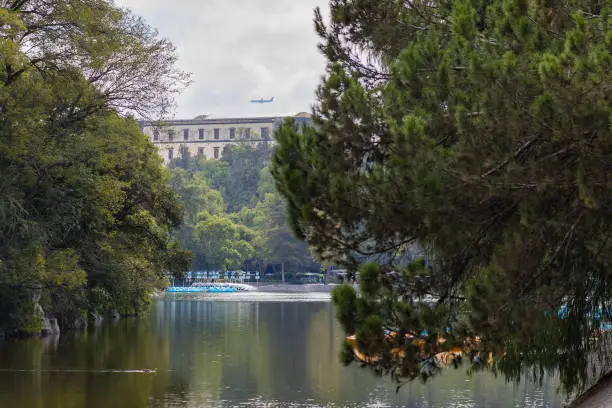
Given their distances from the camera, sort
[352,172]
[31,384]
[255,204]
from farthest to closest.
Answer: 1. [255,204]
2. [31,384]
3. [352,172]

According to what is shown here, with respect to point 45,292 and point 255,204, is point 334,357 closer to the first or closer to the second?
point 45,292

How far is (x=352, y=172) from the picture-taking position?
11.1m

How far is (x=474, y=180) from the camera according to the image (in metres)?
9.67

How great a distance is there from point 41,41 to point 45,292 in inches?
376

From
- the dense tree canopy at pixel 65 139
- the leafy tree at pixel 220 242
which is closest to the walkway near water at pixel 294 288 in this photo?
the leafy tree at pixel 220 242

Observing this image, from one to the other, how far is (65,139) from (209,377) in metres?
7.62

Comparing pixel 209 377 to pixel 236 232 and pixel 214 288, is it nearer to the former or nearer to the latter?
pixel 214 288

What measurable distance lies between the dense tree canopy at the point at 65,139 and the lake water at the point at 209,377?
240cm

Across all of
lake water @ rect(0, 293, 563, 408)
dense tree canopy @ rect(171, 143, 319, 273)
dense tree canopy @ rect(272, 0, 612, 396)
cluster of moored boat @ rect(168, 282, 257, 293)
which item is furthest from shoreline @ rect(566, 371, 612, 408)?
cluster of moored boat @ rect(168, 282, 257, 293)

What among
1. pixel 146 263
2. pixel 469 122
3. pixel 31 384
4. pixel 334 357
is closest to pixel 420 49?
pixel 469 122

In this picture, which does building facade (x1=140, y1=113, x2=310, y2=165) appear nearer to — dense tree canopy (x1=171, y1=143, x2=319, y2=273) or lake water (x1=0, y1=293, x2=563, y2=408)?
dense tree canopy (x1=171, y1=143, x2=319, y2=273)

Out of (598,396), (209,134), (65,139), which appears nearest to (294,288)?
(209,134)

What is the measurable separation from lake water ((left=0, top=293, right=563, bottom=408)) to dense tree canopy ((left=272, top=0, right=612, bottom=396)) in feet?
27.5

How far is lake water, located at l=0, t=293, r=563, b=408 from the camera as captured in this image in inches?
890
